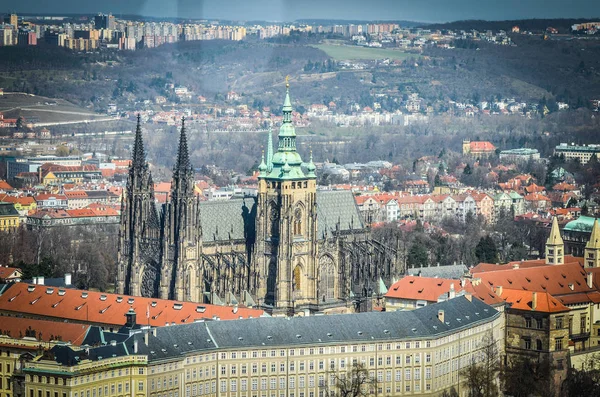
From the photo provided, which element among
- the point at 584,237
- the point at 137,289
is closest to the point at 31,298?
the point at 137,289

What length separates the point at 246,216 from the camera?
455 feet

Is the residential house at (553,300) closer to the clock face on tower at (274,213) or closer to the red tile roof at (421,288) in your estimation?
the red tile roof at (421,288)

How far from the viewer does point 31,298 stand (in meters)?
127

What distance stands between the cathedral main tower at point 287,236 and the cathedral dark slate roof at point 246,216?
7.14 feet

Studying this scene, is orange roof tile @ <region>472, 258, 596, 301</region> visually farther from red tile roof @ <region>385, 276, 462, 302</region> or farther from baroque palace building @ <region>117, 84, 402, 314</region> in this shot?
baroque palace building @ <region>117, 84, 402, 314</region>

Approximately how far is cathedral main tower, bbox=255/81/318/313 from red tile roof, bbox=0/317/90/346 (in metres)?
25.8

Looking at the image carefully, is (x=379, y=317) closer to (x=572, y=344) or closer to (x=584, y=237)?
(x=572, y=344)

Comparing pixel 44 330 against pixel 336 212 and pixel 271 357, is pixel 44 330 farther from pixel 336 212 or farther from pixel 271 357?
pixel 336 212

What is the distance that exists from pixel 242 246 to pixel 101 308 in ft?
60.5

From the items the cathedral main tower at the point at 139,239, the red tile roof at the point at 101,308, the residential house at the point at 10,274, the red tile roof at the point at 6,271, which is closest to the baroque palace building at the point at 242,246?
the cathedral main tower at the point at 139,239

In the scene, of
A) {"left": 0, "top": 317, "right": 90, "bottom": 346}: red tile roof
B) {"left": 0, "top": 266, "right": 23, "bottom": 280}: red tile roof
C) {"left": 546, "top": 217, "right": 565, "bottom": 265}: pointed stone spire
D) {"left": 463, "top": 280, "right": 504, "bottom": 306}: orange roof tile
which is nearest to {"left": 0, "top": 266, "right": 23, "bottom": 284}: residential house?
{"left": 0, "top": 266, "right": 23, "bottom": 280}: red tile roof

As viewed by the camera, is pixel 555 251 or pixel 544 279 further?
pixel 555 251

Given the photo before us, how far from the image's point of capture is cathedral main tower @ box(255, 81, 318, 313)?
136 m

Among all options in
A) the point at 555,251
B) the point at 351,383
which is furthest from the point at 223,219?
the point at 351,383
